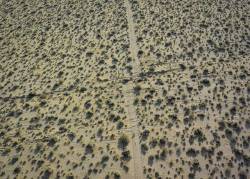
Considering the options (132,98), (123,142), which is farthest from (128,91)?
(123,142)

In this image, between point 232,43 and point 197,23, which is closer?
point 232,43

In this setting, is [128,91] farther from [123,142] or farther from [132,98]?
[123,142]

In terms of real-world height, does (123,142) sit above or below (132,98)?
below

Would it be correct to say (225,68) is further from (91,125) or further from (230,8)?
(91,125)

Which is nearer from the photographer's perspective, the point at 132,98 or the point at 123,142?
the point at 123,142

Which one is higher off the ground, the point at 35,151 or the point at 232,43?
the point at 232,43

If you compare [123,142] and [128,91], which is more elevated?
[128,91]

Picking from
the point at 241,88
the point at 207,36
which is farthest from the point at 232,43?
the point at 241,88

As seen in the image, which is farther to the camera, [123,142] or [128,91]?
[128,91]
